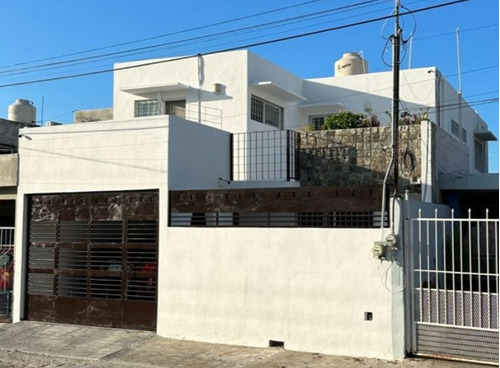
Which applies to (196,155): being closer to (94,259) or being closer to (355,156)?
(94,259)

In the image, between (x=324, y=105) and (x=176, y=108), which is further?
(x=324, y=105)

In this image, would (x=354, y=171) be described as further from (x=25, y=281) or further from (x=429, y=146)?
(x=25, y=281)

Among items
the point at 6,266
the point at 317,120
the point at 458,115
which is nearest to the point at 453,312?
the point at 6,266

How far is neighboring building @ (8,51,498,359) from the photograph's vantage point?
847cm

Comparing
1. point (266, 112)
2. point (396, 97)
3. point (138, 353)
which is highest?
point (266, 112)

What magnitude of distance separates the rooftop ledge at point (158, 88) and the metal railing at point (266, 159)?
4.56 m

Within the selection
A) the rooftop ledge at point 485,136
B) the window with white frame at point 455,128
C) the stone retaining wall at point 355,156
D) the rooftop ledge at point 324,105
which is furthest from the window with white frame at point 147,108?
the rooftop ledge at point 485,136

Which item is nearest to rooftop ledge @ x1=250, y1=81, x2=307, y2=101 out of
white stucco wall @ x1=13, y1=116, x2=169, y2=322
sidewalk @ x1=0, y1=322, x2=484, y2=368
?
white stucco wall @ x1=13, y1=116, x2=169, y2=322

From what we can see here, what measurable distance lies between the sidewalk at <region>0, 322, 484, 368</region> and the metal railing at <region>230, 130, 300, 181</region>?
14.4 ft

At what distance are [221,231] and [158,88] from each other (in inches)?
361

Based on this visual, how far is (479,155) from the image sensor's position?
79.6ft

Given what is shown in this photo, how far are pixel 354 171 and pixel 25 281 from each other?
747 centimetres

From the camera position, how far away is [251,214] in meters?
9.62

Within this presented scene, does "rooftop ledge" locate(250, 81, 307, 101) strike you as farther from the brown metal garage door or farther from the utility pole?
the utility pole
